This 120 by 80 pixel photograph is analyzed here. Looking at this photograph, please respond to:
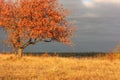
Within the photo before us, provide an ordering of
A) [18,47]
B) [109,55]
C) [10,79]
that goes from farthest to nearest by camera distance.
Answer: [18,47]
[109,55]
[10,79]

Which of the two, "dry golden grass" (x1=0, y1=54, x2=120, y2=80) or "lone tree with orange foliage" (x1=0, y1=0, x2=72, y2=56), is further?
"lone tree with orange foliage" (x1=0, y1=0, x2=72, y2=56)

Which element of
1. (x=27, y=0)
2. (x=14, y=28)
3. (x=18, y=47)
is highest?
(x=27, y=0)

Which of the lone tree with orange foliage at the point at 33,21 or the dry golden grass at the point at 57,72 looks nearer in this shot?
the dry golden grass at the point at 57,72

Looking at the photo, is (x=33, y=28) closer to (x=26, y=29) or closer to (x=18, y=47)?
(x=26, y=29)

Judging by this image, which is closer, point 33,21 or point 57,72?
point 57,72

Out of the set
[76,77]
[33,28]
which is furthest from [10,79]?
[33,28]

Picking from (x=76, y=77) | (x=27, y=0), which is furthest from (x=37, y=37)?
(x=76, y=77)

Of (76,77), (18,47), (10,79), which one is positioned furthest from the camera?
(18,47)

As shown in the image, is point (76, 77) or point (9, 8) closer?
point (76, 77)

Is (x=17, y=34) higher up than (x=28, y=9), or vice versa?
→ (x=28, y=9)

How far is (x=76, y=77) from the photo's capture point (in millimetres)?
18219

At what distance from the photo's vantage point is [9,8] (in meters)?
40.2

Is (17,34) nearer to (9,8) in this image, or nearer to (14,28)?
(14,28)

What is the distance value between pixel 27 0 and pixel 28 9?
117 cm
